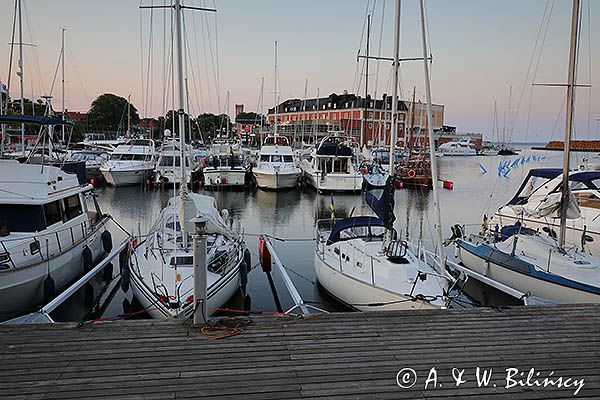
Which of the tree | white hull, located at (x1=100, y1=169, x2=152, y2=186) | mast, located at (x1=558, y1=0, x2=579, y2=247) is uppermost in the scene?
the tree

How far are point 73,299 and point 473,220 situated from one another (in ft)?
69.7

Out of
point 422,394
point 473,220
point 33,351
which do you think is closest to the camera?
point 422,394

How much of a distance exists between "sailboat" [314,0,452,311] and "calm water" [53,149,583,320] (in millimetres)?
1260

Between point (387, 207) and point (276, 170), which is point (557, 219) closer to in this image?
point (387, 207)

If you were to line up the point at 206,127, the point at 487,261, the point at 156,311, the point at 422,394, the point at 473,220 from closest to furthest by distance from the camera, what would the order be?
the point at 422,394 < the point at 156,311 < the point at 487,261 < the point at 473,220 < the point at 206,127

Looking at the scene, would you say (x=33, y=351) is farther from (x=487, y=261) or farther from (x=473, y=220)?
(x=473, y=220)

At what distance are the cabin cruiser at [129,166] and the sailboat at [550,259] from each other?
1196 inches

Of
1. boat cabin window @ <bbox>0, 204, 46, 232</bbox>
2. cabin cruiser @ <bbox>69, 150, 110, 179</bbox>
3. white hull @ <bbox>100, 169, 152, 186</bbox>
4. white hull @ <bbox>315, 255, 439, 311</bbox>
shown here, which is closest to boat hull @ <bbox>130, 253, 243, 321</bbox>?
white hull @ <bbox>315, 255, 439, 311</bbox>

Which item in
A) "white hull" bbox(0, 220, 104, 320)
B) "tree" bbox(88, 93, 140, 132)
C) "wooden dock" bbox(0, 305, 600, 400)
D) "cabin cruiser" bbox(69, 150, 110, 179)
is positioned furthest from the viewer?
"tree" bbox(88, 93, 140, 132)

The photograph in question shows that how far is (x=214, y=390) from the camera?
4.83m

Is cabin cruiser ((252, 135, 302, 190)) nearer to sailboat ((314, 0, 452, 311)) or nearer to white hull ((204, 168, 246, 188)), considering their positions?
white hull ((204, 168, 246, 188))

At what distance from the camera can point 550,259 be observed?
1157 cm

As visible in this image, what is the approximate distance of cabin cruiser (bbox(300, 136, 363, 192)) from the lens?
112ft

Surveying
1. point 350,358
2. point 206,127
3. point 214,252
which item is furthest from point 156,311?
point 206,127
